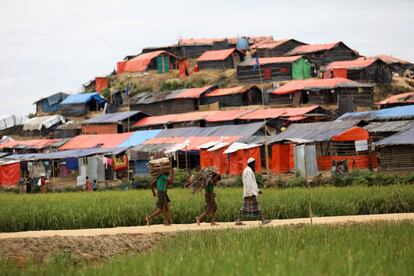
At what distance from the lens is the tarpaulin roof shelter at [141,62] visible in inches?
2164

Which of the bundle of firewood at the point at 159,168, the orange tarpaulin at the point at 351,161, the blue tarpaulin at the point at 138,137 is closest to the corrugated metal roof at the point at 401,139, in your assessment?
the orange tarpaulin at the point at 351,161

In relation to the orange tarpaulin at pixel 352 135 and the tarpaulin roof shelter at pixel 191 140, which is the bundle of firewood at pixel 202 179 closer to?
the orange tarpaulin at pixel 352 135

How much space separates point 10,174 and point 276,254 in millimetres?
30067

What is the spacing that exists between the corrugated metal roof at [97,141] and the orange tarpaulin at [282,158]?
10.5 metres

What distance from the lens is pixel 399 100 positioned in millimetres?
39000

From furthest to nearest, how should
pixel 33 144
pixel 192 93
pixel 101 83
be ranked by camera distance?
pixel 101 83
pixel 192 93
pixel 33 144

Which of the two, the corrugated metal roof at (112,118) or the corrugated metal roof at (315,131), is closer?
the corrugated metal roof at (315,131)

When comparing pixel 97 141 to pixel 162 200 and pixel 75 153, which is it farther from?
pixel 162 200

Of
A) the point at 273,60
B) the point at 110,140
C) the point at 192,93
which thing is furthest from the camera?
the point at 273,60

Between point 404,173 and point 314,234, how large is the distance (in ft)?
49.3

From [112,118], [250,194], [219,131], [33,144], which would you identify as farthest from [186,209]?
[33,144]

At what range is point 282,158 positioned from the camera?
3056cm

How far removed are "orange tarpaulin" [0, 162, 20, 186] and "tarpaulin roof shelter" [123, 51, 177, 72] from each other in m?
18.8

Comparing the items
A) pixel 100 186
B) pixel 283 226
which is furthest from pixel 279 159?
pixel 283 226
